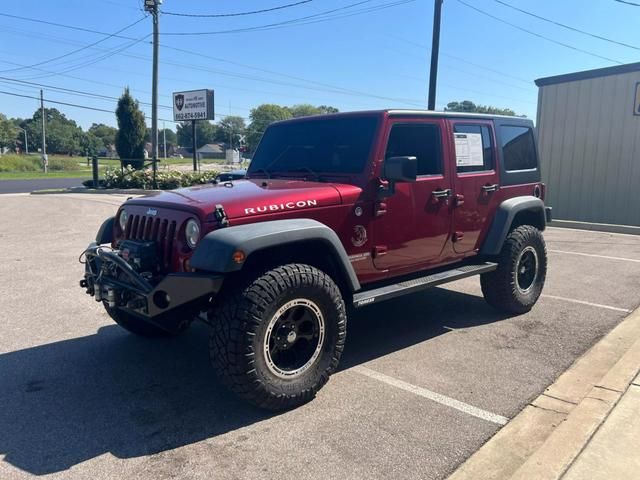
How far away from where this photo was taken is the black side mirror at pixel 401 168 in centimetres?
390

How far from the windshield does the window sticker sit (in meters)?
1.07

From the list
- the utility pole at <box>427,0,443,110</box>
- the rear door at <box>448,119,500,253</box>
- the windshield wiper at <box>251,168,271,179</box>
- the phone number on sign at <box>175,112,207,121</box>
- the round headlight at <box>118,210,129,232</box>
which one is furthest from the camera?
the phone number on sign at <box>175,112,207,121</box>

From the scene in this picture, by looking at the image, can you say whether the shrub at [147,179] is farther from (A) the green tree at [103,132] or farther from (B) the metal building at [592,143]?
(A) the green tree at [103,132]

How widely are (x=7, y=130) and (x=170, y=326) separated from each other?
9414cm

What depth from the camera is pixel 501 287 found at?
5316 millimetres

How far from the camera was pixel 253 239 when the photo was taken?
3176mm

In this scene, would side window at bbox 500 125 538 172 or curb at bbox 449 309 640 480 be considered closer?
curb at bbox 449 309 640 480

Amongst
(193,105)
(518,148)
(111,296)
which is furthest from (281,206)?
(193,105)

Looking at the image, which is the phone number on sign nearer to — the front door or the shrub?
the shrub

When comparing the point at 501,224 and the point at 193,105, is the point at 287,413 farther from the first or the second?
the point at 193,105

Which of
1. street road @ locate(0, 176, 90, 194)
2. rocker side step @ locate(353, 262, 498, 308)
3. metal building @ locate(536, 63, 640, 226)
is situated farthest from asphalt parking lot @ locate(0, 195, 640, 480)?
street road @ locate(0, 176, 90, 194)

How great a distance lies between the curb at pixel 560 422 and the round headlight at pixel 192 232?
2.02 meters

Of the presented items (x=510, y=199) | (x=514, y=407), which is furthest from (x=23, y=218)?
(x=514, y=407)

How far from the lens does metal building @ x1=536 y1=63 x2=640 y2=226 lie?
43.7 feet
